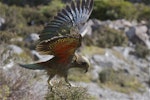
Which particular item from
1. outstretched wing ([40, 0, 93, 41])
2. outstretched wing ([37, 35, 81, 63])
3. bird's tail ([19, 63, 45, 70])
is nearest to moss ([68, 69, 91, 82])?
outstretched wing ([40, 0, 93, 41])

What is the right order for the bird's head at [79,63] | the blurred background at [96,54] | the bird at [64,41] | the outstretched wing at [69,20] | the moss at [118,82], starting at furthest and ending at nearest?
the moss at [118,82], the blurred background at [96,54], the outstretched wing at [69,20], the bird's head at [79,63], the bird at [64,41]

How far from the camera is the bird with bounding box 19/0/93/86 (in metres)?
7.77

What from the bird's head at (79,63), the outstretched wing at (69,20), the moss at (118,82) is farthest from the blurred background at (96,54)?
the outstretched wing at (69,20)

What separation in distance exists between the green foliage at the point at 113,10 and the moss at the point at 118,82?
1420cm

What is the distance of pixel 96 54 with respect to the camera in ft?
79.3

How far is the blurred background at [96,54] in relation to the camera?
9586 mm

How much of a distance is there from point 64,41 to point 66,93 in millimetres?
685

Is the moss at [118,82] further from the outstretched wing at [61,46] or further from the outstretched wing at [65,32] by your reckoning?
the outstretched wing at [61,46]

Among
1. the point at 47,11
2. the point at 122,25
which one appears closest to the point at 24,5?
the point at 47,11

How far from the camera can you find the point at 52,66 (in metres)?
8.47

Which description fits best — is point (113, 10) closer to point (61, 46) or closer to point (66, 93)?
point (61, 46)

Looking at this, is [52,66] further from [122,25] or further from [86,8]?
[122,25]

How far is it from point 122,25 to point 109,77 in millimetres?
11312

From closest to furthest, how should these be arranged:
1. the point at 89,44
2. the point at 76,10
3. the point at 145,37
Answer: the point at 76,10
the point at 89,44
the point at 145,37
